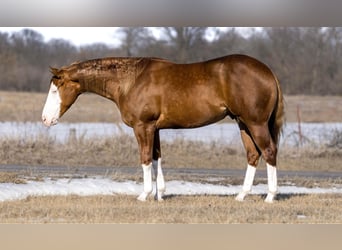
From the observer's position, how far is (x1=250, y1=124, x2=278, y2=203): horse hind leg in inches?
451

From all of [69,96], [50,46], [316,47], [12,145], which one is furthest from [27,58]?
[69,96]

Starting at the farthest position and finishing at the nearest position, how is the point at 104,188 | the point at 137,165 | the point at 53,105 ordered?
the point at 137,165 < the point at 104,188 < the point at 53,105

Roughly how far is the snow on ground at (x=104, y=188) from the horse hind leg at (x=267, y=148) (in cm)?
200

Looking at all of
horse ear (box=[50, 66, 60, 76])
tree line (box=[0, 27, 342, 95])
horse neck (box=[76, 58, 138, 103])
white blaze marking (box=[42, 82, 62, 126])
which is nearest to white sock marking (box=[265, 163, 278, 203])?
horse neck (box=[76, 58, 138, 103])

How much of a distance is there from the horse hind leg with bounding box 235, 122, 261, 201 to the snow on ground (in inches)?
68.1

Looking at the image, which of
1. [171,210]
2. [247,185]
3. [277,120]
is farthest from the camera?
[277,120]

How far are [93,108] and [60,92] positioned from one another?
1681cm

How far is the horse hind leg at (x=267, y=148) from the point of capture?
37.6ft

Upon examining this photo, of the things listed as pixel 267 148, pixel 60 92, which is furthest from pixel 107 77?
pixel 267 148

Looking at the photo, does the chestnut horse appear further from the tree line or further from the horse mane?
the tree line

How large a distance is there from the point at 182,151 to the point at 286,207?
8.73 meters

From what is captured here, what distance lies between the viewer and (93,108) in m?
28.8

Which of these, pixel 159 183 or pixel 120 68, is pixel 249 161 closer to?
pixel 159 183

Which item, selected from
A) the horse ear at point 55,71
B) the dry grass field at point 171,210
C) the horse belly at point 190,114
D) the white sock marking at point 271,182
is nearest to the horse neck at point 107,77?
the horse ear at point 55,71
